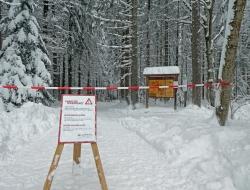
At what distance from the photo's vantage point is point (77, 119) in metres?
6.26

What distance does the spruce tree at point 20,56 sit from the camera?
813 inches

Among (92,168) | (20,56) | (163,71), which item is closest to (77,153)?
(92,168)

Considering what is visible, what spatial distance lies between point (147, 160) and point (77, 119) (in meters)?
2.57

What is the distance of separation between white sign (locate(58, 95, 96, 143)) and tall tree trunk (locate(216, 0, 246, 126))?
4404 millimetres

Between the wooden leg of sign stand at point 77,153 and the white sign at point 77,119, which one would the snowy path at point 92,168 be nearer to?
the wooden leg of sign stand at point 77,153

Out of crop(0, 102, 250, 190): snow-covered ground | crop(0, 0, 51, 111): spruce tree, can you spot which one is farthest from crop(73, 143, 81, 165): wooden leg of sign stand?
crop(0, 0, 51, 111): spruce tree

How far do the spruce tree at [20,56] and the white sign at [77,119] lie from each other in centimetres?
1470

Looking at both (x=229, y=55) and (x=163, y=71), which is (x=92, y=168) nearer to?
(x=229, y=55)

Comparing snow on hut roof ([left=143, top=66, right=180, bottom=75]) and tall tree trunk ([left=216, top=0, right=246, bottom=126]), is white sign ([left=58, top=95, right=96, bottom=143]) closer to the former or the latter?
tall tree trunk ([left=216, top=0, right=246, bottom=126])

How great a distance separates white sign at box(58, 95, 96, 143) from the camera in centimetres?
611

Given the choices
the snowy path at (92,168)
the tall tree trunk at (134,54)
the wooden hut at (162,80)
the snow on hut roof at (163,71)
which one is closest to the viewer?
the snowy path at (92,168)

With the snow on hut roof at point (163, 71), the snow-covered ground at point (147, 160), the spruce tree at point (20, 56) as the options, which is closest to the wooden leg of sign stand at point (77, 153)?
the snow-covered ground at point (147, 160)

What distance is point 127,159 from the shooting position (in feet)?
27.6

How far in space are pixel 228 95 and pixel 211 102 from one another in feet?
41.5
